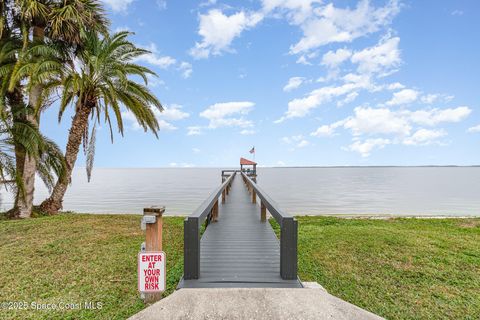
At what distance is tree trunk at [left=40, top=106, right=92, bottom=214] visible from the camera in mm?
10602

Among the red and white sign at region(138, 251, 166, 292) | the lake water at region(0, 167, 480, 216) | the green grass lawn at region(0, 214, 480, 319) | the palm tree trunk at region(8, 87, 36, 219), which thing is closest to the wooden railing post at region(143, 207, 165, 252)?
the red and white sign at region(138, 251, 166, 292)

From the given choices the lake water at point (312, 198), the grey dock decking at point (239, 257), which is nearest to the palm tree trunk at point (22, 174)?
the grey dock decking at point (239, 257)

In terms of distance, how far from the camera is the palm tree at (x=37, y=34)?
30.0ft

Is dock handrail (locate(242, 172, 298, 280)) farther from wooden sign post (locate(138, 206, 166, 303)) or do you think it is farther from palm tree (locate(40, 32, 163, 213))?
palm tree (locate(40, 32, 163, 213))

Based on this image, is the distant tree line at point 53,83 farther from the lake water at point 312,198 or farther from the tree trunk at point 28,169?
the lake water at point 312,198

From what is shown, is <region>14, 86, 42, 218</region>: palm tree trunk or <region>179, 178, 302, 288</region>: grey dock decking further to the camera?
<region>14, 86, 42, 218</region>: palm tree trunk

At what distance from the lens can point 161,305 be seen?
2.61 metres

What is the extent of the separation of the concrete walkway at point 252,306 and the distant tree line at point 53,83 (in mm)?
8803

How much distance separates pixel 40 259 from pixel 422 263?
8.33 meters

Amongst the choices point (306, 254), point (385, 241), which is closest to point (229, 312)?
point (306, 254)

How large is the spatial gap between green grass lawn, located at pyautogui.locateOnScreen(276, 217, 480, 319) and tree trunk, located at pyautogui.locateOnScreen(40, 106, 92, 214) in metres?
9.75

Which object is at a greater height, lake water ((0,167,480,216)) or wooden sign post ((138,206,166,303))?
wooden sign post ((138,206,166,303))

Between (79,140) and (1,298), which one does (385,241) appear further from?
(79,140)

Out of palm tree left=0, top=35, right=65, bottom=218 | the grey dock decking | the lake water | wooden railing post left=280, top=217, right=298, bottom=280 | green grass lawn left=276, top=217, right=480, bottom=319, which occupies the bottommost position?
the lake water
